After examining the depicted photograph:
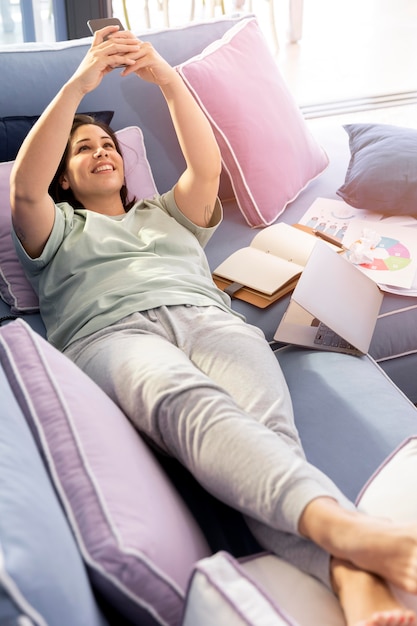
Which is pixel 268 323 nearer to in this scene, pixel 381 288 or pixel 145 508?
pixel 381 288

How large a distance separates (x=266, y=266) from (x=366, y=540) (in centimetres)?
109

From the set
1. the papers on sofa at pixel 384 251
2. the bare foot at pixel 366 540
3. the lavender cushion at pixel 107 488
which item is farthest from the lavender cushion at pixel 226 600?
the papers on sofa at pixel 384 251

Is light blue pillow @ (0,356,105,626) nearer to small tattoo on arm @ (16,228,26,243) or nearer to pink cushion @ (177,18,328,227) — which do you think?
small tattoo on arm @ (16,228,26,243)

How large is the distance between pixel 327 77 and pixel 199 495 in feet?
11.7

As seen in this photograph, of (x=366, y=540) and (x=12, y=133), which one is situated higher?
(x=12, y=133)

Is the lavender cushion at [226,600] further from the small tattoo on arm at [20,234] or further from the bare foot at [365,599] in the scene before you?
the small tattoo on arm at [20,234]

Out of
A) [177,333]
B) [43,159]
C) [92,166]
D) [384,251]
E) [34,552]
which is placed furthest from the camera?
[384,251]

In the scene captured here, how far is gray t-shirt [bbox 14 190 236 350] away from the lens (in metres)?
1.69

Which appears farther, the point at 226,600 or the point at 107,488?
the point at 107,488

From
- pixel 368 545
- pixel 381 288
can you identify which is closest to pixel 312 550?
pixel 368 545

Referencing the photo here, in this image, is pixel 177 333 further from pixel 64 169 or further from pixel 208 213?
pixel 64 169

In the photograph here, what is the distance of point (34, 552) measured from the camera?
2.80 ft

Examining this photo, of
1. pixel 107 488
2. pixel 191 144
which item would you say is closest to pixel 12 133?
pixel 191 144

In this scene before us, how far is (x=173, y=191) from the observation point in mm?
2010
